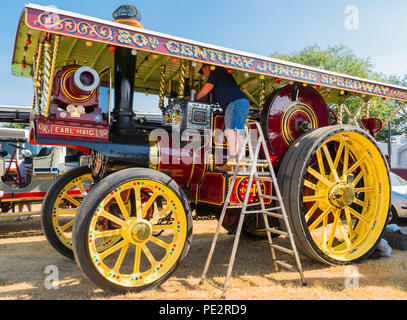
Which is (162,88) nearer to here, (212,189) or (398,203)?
(212,189)

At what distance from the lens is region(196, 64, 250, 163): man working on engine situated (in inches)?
141

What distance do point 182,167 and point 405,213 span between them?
5.47 meters

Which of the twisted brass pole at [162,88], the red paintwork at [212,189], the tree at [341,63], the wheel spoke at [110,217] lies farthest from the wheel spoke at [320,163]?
the tree at [341,63]

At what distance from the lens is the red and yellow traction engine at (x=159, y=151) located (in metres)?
2.78

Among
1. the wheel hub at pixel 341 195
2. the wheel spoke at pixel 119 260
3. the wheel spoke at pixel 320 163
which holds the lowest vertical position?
the wheel spoke at pixel 119 260

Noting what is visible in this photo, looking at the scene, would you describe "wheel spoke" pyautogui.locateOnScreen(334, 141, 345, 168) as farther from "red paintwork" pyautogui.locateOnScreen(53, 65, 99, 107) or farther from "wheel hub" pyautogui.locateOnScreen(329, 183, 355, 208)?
"red paintwork" pyautogui.locateOnScreen(53, 65, 99, 107)

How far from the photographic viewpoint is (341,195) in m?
3.81

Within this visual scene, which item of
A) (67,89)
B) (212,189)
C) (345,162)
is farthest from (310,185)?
(67,89)

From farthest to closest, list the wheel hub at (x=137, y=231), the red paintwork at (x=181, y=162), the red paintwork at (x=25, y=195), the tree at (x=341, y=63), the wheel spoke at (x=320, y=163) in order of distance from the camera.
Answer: the tree at (x=341, y=63) → the red paintwork at (x=25, y=195) → the wheel spoke at (x=320, y=163) → the red paintwork at (x=181, y=162) → the wheel hub at (x=137, y=231)

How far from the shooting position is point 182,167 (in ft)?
11.7

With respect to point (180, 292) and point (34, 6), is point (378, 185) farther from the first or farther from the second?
point (34, 6)

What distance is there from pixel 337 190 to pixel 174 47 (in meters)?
2.40

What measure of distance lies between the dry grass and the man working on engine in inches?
50.0

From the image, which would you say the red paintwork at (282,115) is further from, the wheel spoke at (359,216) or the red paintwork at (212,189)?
the wheel spoke at (359,216)
